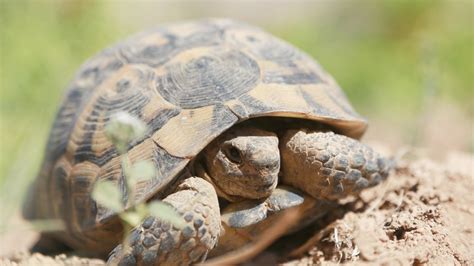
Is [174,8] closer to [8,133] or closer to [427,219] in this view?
[8,133]

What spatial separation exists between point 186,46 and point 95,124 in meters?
0.63

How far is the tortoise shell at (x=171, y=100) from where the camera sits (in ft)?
8.77

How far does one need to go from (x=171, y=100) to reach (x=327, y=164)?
79 centimetres

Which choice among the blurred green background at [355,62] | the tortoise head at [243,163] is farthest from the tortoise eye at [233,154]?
the blurred green background at [355,62]

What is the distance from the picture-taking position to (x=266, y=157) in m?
2.58

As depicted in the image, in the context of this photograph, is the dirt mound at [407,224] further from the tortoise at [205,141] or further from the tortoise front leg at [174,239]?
the tortoise front leg at [174,239]

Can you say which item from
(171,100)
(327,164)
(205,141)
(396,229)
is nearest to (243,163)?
(205,141)

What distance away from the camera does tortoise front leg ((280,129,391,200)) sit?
2711 millimetres

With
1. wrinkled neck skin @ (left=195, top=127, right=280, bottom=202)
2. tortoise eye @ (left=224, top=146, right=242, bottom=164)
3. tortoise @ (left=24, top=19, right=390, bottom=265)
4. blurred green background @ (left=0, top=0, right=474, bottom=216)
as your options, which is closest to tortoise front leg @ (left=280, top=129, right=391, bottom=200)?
tortoise @ (left=24, top=19, right=390, bottom=265)

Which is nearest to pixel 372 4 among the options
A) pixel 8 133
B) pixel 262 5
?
pixel 262 5

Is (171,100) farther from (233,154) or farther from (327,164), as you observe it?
(327,164)

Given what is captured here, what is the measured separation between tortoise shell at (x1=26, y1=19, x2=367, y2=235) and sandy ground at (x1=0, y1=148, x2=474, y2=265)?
0.37 meters

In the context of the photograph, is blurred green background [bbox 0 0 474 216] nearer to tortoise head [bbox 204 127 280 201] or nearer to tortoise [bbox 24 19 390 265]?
tortoise [bbox 24 19 390 265]

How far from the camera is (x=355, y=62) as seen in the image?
7.57 meters
